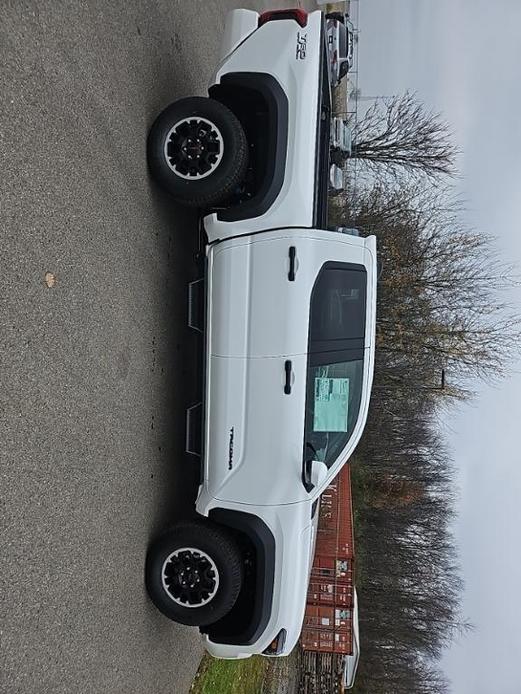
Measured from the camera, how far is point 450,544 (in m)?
21.1

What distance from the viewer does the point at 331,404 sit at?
524 centimetres

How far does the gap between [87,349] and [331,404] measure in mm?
2037

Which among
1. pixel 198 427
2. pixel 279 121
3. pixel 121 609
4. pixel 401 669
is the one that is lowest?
pixel 401 669

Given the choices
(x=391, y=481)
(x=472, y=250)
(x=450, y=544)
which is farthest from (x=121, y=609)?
(x=450, y=544)

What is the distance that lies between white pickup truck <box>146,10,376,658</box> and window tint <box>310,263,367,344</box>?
0.05ft

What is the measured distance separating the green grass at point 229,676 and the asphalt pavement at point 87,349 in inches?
59.9

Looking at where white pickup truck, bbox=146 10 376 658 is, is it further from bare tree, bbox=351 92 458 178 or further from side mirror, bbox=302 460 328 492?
bare tree, bbox=351 92 458 178

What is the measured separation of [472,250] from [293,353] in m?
8.33

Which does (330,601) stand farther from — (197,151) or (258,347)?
(197,151)

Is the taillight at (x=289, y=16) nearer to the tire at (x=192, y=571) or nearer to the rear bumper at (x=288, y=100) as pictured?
the rear bumper at (x=288, y=100)

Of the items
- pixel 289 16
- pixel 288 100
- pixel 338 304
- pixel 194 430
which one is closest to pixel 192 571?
pixel 194 430

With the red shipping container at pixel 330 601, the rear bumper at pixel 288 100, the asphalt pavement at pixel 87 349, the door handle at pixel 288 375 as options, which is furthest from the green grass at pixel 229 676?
the rear bumper at pixel 288 100

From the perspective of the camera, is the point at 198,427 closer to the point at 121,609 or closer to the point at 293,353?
the point at 293,353

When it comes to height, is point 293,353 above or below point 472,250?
below
